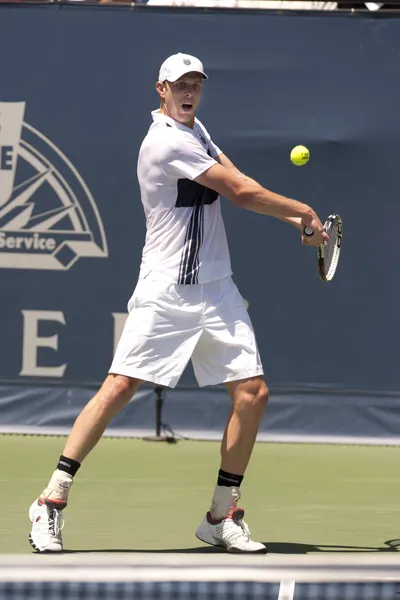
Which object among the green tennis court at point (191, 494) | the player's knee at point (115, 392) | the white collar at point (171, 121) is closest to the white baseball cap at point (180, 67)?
the white collar at point (171, 121)

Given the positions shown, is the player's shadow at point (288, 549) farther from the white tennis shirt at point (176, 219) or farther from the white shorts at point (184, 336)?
the white tennis shirt at point (176, 219)

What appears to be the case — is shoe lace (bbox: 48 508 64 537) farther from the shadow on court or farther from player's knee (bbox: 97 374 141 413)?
player's knee (bbox: 97 374 141 413)

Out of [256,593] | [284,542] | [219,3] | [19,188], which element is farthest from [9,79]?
[256,593]

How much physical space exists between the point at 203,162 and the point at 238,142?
2.35 metres

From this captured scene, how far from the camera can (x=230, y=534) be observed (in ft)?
15.2

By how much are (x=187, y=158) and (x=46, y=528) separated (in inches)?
49.8

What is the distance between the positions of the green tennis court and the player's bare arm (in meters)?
1.07

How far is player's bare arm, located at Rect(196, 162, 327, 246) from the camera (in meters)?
4.55

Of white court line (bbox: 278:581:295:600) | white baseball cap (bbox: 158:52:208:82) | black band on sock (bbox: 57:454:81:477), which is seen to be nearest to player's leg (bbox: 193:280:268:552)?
black band on sock (bbox: 57:454:81:477)

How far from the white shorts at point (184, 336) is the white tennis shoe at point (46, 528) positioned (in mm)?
492

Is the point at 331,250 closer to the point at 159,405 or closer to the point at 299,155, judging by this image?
the point at 299,155

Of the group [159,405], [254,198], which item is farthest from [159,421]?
[254,198]

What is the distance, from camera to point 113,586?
2932 millimetres

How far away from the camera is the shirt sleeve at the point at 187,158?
456 centimetres
